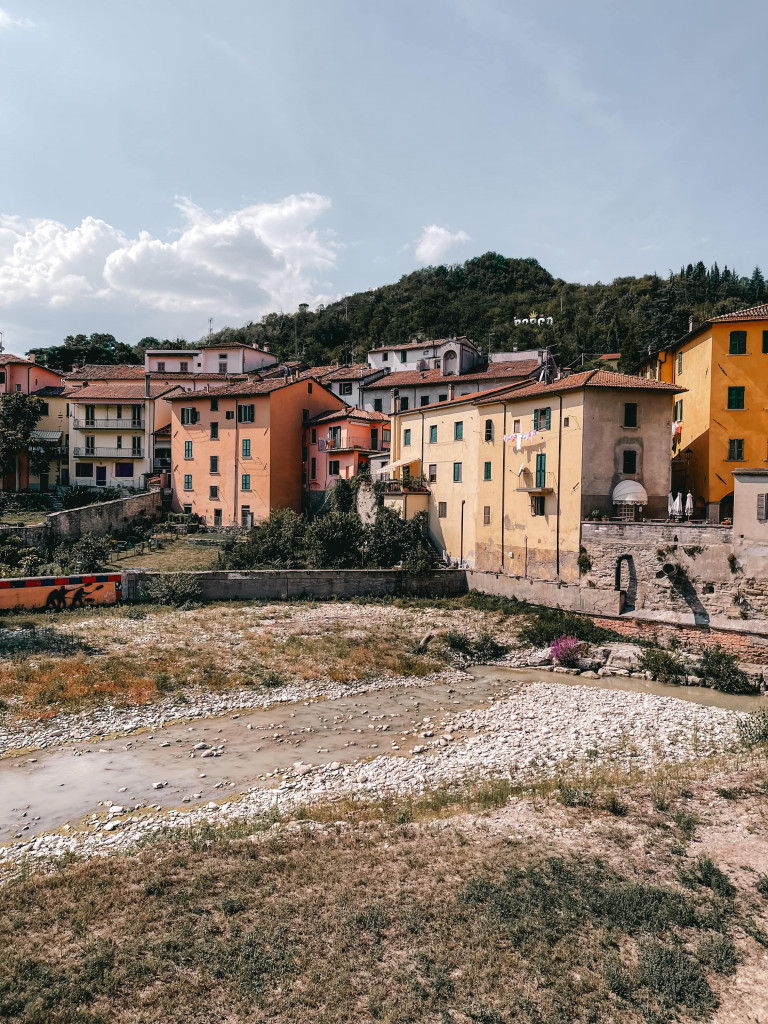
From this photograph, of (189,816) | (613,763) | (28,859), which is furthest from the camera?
(613,763)

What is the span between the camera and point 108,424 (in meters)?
57.0

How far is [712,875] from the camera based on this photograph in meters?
11.1

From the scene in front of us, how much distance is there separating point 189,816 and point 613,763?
1104 centimetres

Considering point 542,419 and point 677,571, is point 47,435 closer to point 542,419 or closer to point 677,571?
point 542,419

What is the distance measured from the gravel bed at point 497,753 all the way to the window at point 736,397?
1859cm

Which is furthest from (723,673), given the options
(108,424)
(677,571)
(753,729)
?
(108,424)

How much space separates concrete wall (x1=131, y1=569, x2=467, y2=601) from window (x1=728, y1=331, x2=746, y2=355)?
62.9 ft

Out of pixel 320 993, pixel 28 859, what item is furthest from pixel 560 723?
pixel 28 859

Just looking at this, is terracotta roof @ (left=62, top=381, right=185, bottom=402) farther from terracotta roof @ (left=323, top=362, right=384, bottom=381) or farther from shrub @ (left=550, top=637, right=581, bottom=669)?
shrub @ (left=550, top=637, right=581, bottom=669)

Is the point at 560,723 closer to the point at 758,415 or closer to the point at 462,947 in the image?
the point at 462,947

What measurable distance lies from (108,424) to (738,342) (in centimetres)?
5055

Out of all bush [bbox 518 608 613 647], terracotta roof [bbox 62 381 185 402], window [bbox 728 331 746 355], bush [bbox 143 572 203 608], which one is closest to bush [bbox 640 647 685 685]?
bush [bbox 518 608 613 647]

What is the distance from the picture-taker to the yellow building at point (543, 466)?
31078 millimetres

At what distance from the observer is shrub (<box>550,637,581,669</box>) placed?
1033 inches
